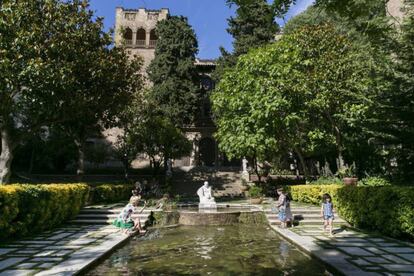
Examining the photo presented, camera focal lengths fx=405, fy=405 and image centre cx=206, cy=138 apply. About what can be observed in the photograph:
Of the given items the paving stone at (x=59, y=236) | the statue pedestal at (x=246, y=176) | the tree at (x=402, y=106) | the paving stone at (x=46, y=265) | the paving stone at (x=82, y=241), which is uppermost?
the tree at (x=402, y=106)

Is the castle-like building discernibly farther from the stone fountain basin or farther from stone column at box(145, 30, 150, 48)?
the stone fountain basin

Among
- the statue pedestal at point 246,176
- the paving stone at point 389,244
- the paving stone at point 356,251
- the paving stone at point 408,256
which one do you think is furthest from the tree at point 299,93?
the paving stone at point 408,256

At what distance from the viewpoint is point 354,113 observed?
2133cm

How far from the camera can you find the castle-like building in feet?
137

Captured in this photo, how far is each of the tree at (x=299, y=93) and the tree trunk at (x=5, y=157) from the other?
39.8 feet

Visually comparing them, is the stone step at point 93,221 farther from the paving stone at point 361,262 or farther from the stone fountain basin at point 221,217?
the paving stone at point 361,262

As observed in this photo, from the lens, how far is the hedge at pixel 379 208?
10984mm

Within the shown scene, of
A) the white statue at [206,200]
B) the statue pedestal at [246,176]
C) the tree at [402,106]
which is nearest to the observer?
the tree at [402,106]

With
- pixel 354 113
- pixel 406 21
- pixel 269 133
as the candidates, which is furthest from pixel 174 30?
pixel 406 21

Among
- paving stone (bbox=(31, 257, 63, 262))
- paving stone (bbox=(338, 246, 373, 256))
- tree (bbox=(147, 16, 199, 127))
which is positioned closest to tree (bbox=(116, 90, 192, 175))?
tree (bbox=(147, 16, 199, 127))

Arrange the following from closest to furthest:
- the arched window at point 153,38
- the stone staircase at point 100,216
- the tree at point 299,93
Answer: the stone staircase at point 100,216 → the tree at point 299,93 → the arched window at point 153,38

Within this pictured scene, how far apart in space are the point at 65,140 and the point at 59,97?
57.1 ft

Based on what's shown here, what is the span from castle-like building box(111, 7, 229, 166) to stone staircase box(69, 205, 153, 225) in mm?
22807

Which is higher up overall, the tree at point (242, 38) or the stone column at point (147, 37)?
the stone column at point (147, 37)
